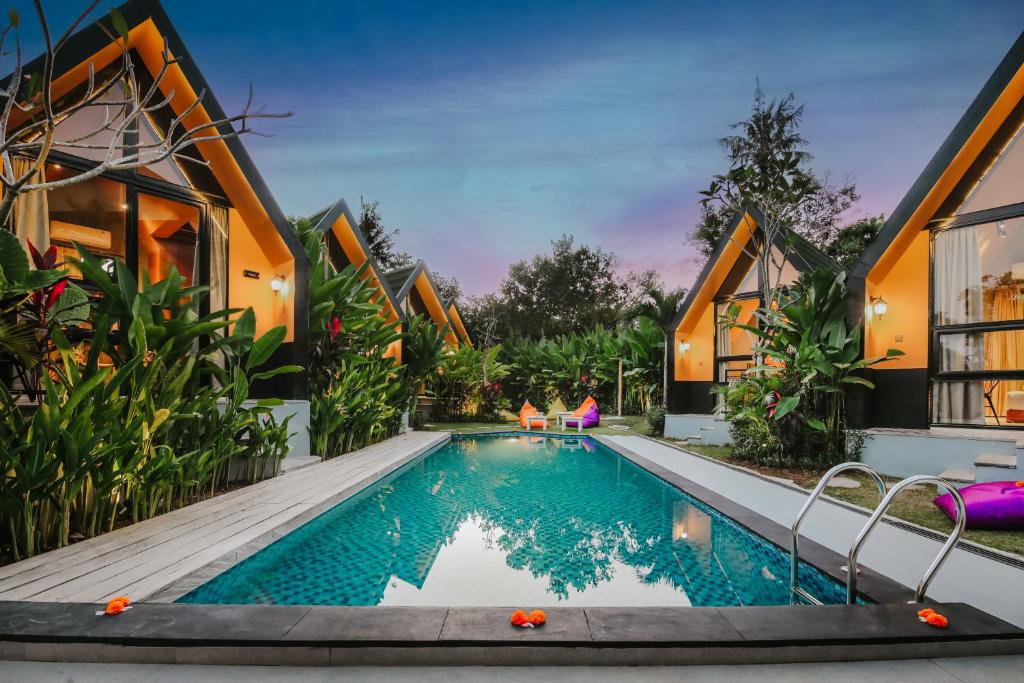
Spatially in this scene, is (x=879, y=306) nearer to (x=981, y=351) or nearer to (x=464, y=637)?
(x=981, y=351)

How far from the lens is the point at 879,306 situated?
25.3 feet

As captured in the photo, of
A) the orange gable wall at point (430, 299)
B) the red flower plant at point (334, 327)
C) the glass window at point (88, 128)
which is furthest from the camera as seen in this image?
the orange gable wall at point (430, 299)

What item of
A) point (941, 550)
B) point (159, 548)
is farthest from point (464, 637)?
point (159, 548)

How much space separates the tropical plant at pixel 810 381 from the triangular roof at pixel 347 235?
293 inches

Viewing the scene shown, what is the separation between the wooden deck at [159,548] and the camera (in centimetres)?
286

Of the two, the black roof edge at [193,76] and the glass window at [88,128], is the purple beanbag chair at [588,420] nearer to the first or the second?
the black roof edge at [193,76]

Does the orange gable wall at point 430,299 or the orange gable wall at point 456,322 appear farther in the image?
the orange gable wall at point 456,322

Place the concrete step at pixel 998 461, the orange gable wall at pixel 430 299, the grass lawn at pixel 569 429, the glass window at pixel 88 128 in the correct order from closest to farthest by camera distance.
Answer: the concrete step at pixel 998 461, the glass window at pixel 88 128, the grass lawn at pixel 569 429, the orange gable wall at pixel 430 299

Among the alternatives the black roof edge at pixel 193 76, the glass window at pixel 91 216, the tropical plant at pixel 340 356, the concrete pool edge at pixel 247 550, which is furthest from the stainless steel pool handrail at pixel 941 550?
the glass window at pixel 91 216

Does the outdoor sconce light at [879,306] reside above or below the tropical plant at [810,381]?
above

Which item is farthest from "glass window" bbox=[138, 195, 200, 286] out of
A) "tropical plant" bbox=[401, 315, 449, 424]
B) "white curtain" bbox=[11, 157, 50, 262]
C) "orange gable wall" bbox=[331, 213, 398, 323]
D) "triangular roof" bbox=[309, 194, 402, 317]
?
"tropical plant" bbox=[401, 315, 449, 424]

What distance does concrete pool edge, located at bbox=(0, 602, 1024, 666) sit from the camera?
2.19 metres

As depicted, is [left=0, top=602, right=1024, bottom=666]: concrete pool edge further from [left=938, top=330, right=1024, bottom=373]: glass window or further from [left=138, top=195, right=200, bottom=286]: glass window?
[left=938, top=330, right=1024, bottom=373]: glass window

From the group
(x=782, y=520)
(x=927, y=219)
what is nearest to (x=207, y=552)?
(x=782, y=520)
